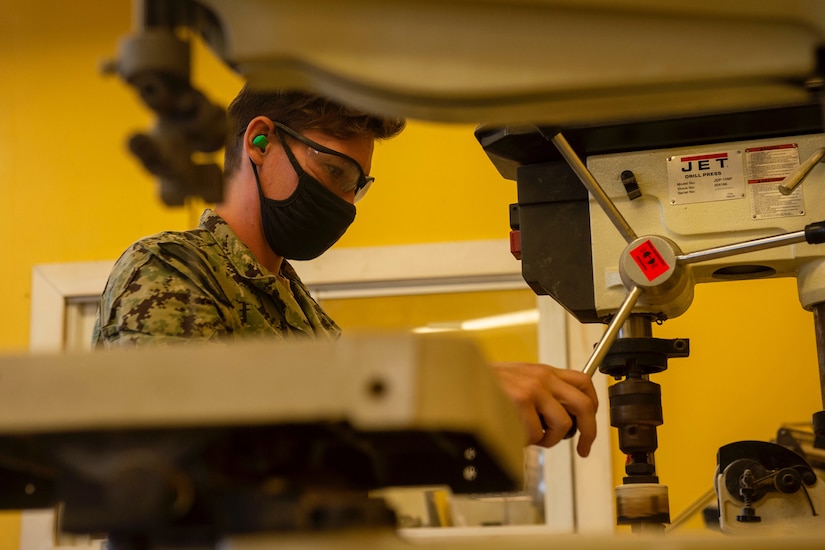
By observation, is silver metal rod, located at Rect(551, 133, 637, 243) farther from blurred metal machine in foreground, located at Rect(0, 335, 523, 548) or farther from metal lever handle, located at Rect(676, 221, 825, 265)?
blurred metal machine in foreground, located at Rect(0, 335, 523, 548)

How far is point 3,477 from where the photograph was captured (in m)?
0.67

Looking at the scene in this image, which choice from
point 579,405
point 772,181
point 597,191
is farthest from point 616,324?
point 579,405

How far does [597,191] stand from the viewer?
138 cm

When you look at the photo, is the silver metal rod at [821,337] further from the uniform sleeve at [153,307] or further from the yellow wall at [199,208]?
the yellow wall at [199,208]

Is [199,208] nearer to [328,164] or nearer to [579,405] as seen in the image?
[328,164]

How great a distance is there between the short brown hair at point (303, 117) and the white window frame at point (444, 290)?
985 millimetres

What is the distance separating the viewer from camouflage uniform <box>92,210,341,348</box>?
4.08 ft

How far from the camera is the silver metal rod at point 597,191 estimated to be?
136cm

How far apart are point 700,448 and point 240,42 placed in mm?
2094

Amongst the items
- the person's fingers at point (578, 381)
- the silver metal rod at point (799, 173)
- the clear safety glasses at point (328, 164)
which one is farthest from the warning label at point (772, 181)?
the clear safety glasses at point (328, 164)

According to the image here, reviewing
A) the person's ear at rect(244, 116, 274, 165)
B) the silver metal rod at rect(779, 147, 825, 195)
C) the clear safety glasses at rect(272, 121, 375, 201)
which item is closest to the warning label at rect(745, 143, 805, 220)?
the silver metal rod at rect(779, 147, 825, 195)

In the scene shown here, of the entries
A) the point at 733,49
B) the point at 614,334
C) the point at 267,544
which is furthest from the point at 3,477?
the point at 614,334

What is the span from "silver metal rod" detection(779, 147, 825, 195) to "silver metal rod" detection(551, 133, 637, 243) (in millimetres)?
204

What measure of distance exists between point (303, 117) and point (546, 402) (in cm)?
95
